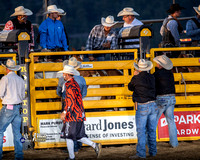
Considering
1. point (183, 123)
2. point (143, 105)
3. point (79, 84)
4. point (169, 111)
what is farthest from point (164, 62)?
point (79, 84)

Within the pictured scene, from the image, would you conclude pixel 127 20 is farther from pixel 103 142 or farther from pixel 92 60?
pixel 103 142

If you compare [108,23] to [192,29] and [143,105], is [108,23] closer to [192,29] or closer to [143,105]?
[192,29]

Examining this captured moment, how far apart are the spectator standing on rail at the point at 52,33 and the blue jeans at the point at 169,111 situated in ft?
9.35

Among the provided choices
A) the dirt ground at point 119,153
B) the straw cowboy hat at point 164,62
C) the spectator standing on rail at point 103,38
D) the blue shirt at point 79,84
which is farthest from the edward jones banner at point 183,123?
the spectator standing on rail at point 103,38

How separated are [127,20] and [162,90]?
2.49m

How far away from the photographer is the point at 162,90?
27.0 feet

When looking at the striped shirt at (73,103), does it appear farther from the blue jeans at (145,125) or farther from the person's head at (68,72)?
the blue jeans at (145,125)

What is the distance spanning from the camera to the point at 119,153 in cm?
817

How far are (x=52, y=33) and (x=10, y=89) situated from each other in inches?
102

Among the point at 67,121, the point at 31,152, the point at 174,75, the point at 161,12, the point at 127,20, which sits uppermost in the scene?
the point at 161,12

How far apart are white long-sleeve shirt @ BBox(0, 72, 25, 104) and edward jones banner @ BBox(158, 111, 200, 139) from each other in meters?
3.12

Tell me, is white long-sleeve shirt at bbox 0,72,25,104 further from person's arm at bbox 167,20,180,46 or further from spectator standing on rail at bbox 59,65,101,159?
person's arm at bbox 167,20,180,46

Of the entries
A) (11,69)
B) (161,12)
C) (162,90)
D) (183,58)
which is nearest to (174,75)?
(183,58)

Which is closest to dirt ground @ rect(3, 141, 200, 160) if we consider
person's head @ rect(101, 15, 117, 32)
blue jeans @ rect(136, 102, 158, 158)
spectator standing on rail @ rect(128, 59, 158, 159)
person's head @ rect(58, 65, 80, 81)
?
blue jeans @ rect(136, 102, 158, 158)
